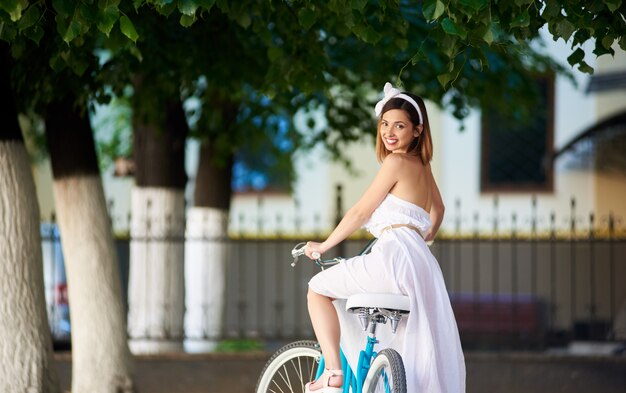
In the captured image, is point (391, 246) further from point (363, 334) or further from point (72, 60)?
point (72, 60)

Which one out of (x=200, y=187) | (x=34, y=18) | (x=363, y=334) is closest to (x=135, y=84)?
(x=200, y=187)

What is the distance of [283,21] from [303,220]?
14.5 m

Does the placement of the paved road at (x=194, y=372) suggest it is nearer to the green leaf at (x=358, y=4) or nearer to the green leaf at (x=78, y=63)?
the green leaf at (x=78, y=63)

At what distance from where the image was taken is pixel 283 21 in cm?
1041

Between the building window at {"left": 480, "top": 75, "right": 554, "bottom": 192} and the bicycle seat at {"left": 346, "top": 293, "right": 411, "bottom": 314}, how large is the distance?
18406mm

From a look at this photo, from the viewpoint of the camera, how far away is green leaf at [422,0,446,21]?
6.84 m

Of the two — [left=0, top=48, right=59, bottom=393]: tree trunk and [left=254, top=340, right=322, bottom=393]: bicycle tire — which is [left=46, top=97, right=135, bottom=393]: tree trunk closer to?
[left=0, top=48, right=59, bottom=393]: tree trunk

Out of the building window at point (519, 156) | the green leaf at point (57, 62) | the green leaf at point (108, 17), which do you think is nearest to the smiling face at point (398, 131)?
the green leaf at point (108, 17)

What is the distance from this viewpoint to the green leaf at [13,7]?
24.0 ft

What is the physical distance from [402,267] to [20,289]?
4.14 meters

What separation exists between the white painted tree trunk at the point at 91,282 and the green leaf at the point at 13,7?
3829 millimetres

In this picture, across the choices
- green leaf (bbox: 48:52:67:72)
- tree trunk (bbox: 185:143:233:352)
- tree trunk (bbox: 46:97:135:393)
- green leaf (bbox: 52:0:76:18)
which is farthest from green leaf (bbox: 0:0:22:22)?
tree trunk (bbox: 185:143:233:352)

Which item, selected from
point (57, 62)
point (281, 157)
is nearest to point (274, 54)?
point (57, 62)

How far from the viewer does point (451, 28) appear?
6.95 meters
